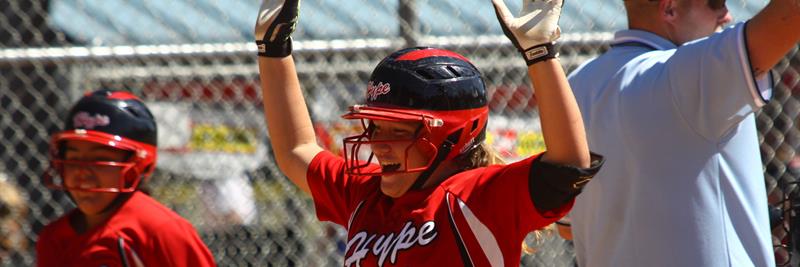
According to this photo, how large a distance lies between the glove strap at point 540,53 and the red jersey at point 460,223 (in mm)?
242

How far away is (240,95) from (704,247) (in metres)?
3.97

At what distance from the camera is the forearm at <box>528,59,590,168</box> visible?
2.52 m

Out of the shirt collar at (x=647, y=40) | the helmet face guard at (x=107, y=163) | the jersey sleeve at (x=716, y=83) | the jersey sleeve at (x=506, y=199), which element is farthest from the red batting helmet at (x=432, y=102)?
the helmet face guard at (x=107, y=163)

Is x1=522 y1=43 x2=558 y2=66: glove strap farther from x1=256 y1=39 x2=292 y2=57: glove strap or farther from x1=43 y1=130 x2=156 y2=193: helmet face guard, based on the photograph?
x1=43 y1=130 x2=156 y2=193: helmet face guard

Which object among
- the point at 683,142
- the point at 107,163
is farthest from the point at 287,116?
the point at 107,163

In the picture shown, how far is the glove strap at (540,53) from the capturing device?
8.21ft

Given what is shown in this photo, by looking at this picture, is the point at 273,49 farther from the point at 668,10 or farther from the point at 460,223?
the point at 668,10

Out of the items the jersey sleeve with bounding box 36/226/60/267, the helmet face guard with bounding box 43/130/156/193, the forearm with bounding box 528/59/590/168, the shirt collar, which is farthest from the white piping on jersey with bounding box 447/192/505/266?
the jersey sleeve with bounding box 36/226/60/267

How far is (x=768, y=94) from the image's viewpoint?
291 cm

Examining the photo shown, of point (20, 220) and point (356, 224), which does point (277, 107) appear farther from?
Answer: point (20, 220)

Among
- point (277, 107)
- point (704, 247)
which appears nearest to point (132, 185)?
point (277, 107)

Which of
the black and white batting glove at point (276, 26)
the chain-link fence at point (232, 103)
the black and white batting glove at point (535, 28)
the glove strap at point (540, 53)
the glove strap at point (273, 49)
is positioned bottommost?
the chain-link fence at point (232, 103)

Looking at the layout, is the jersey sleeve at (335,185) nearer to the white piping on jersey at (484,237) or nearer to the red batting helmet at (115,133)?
the white piping on jersey at (484,237)

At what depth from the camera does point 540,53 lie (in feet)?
8.21
